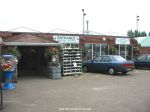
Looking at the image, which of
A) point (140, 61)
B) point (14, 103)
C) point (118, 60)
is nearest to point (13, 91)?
point (14, 103)

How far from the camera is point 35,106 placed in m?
9.31

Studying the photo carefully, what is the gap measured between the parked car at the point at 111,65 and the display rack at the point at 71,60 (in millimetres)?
1768

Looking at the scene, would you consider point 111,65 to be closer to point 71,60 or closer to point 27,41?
point 71,60

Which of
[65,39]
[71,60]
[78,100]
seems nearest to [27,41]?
[71,60]

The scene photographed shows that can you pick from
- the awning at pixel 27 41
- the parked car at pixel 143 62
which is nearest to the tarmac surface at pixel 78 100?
the awning at pixel 27 41

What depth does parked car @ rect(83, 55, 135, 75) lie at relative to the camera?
20.0 meters

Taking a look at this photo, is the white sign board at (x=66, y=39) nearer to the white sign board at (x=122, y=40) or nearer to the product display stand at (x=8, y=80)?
the white sign board at (x=122, y=40)

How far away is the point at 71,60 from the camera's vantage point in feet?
65.8

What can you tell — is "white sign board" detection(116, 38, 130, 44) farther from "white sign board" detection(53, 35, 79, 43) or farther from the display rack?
the display rack

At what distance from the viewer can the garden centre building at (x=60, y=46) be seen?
1984 cm

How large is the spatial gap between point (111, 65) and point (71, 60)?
9.76 ft

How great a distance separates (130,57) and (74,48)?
1109 centimetres

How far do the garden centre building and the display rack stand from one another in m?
0.16

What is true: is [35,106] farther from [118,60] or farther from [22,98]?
[118,60]
